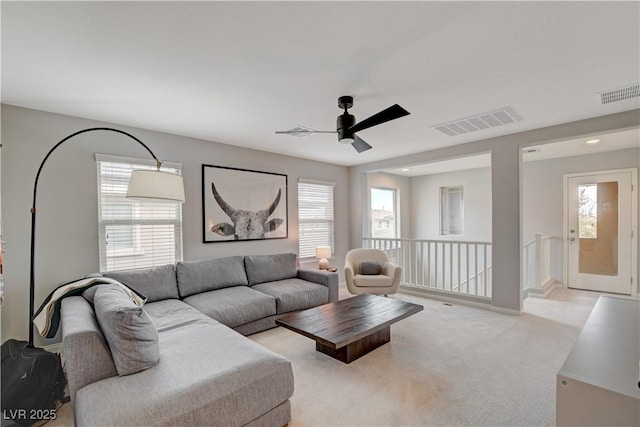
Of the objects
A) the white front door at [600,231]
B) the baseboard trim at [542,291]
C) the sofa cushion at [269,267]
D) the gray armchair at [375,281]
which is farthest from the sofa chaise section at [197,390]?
the white front door at [600,231]

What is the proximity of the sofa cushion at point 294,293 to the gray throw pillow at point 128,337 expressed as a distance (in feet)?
5.94

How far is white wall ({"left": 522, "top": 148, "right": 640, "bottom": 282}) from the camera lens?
16.8 ft

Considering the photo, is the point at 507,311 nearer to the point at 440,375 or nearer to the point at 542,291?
the point at 542,291

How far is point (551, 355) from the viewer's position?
8.88 ft

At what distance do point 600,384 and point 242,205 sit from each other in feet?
13.1

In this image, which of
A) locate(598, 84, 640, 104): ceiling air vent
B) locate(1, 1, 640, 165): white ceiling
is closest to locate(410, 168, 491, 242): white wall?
locate(1, 1, 640, 165): white ceiling

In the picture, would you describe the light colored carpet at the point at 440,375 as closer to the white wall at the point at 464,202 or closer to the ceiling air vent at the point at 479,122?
the ceiling air vent at the point at 479,122

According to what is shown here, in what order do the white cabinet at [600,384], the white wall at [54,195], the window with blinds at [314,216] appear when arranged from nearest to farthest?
the white cabinet at [600,384], the white wall at [54,195], the window with blinds at [314,216]

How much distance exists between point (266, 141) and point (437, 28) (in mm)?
2777

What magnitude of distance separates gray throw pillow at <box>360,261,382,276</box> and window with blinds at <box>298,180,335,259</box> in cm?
113

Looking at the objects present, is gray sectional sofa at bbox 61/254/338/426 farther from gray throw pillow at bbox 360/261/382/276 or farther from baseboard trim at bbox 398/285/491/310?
baseboard trim at bbox 398/285/491/310

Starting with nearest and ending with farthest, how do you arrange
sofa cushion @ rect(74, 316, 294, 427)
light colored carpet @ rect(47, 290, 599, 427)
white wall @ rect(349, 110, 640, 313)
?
sofa cushion @ rect(74, 316, 294, 427) → light colored carpet @ rect(47, 290, 599, 427) → white wall @ rect(349, 110, 640, 313)

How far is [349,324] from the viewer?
2586 millimetres

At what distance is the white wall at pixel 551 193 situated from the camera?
511 cm
